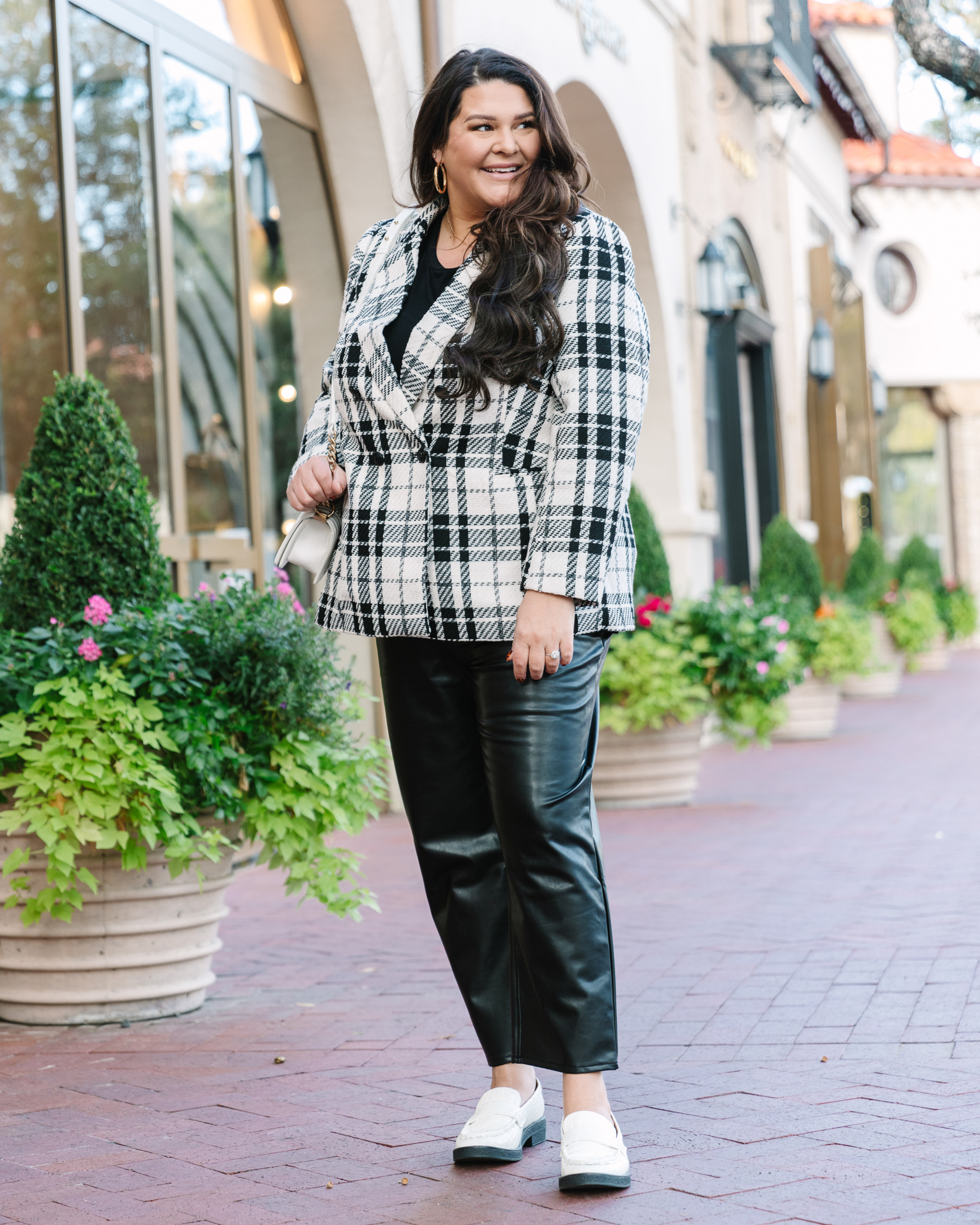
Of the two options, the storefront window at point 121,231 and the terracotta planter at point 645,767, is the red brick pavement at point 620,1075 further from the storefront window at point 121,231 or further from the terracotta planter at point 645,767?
the storefront window at point 121,231

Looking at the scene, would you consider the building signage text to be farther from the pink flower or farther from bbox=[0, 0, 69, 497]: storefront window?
the pink flower

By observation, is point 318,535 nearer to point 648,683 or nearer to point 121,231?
point 121,231

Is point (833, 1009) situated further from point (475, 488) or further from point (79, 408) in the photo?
point (79, 408)

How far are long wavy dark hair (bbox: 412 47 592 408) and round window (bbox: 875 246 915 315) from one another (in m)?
24.1

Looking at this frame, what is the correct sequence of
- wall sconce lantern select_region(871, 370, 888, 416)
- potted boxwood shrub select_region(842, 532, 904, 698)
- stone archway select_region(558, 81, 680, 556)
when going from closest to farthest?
stone archway select_region(558, 81, 680, 556) < potted boxwood shrub select_region(842, 532, 904, 698) < wall sconce lantern select_region(871, 370, 888, 416)

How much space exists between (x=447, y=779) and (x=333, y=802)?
1286mm

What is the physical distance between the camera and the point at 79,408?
397 cm

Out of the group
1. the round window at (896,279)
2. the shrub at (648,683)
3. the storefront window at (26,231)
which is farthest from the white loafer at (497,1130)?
the round window at (896,279)

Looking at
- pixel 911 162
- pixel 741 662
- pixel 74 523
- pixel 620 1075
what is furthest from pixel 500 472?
pixel 911 162

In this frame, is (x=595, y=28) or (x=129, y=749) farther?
(x=595, y=28)

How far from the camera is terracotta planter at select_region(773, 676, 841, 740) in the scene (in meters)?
11.1

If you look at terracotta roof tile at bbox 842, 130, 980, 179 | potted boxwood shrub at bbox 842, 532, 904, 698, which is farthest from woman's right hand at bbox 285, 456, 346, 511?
terracotta roof tile at bbox 842, 130, 980, 179

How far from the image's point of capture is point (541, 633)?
2402 mm

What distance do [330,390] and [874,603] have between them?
566 inches
